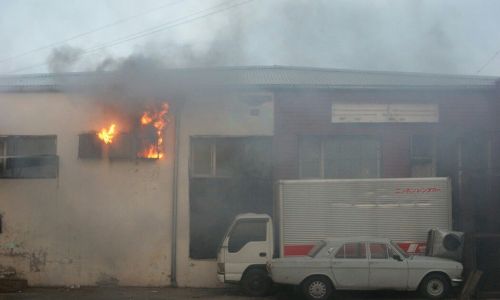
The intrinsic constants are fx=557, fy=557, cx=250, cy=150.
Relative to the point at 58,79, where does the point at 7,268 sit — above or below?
below

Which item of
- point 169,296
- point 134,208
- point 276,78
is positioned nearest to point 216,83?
point 276,78

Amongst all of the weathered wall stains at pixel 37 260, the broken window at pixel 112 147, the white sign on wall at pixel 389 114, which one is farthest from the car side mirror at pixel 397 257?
the weathered wall stains at pixel 37 260

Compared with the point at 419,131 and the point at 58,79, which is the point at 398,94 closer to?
the point at 419,131

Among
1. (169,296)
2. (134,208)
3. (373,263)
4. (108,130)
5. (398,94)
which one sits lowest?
(169,296)

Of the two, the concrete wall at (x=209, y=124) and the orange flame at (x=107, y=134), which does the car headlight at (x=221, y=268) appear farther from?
the orange flame at (x=107, y=134)

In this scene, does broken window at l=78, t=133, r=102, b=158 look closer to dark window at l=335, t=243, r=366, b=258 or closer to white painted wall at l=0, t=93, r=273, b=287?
white painted wall at l=0, t=93, r=273, b=287

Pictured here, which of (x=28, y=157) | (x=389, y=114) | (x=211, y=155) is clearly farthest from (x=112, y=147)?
(x=389, y=114)

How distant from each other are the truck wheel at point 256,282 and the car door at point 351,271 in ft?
4.75

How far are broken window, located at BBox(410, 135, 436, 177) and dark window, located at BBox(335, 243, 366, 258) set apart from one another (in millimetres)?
3483

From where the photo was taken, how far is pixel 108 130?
40.5ft

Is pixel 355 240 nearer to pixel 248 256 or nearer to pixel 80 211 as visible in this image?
pixel 248 256

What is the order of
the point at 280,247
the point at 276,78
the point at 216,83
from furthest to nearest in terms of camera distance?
Result: the point at 276,78
the point at 216,83
the point at 280,247

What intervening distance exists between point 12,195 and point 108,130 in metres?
2.65

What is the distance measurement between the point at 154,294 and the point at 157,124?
362cm
